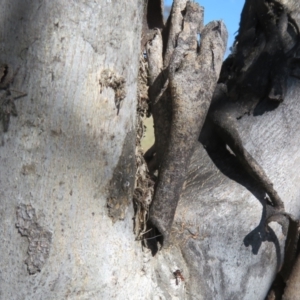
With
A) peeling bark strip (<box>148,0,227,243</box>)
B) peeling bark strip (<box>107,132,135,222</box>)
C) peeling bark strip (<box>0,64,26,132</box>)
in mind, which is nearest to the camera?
peeling bark strip (<box>0,64,26,132</box>)

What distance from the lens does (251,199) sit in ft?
5.75

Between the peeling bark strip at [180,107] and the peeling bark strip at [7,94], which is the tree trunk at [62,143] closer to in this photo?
the peeling bark strip at [7,94]

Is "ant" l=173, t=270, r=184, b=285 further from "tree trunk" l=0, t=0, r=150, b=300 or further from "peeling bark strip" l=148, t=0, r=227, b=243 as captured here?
"tree trunk" l=0, t=0, r=150, b=300

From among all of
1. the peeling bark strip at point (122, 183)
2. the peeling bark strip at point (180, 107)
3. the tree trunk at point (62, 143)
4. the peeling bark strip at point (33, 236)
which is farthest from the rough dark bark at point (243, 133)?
the peeling bark strip at point (33, 236)

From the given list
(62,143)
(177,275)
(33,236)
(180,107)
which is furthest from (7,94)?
(177,275)

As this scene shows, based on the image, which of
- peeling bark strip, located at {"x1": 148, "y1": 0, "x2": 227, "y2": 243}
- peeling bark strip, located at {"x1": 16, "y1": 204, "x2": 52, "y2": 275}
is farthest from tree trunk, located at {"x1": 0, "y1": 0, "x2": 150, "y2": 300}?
peeling bark strip, located at {"x1": 148, "y1": 0, "x2": 227, "y2": 243}

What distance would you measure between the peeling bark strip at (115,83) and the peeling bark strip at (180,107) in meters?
0.26

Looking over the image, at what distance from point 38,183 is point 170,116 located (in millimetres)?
557

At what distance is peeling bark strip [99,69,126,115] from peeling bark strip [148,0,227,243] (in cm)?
26

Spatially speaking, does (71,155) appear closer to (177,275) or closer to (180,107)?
(180,107)

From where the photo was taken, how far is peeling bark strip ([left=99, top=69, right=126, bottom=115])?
1346 millimetres

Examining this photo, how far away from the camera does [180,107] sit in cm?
161

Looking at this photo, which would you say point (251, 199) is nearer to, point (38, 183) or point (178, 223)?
point (178, 223)

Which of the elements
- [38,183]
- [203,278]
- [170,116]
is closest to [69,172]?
[38,183]
